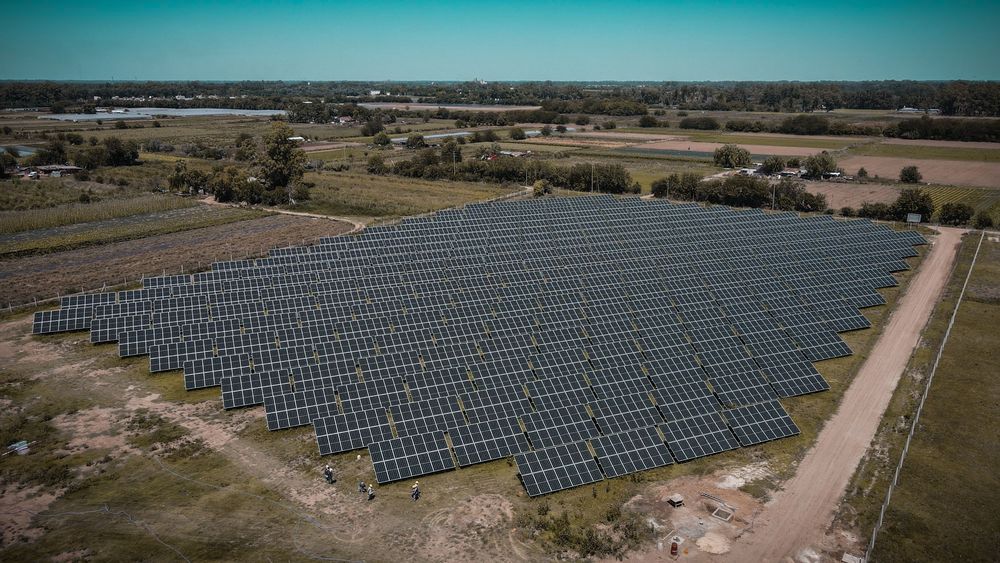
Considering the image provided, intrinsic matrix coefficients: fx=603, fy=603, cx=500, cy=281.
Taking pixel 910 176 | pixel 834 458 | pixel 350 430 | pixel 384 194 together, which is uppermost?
pixel 910 176

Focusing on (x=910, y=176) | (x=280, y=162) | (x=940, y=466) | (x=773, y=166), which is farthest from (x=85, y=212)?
(x=910, y=176)

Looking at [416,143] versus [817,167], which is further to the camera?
[416,143]

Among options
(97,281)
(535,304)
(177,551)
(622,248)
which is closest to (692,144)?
(622,248)

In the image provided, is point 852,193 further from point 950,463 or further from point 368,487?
point 368,487

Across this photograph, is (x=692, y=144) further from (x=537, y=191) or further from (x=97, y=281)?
(x=97, y=281)

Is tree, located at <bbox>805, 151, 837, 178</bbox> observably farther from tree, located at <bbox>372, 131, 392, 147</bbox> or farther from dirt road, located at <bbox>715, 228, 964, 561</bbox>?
tree, located at <bbox>372, 131, 392, 147</bbox>

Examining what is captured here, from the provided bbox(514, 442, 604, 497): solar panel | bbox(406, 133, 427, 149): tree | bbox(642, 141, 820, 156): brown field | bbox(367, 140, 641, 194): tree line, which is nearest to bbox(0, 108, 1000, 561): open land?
bbox(514, 442, 604, 497): solar panel
